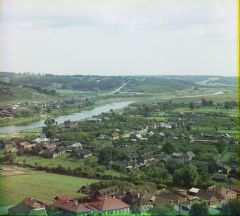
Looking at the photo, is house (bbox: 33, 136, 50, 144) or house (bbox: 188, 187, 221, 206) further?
house (bbox: 33, 136, 50, 144)

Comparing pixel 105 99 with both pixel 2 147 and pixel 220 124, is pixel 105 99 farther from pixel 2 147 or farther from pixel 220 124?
pixel 2 147

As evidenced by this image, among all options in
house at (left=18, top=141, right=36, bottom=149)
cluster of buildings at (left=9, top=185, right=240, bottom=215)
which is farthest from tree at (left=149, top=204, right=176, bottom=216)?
house at (left=18, top=141, right=36, bottom=149)

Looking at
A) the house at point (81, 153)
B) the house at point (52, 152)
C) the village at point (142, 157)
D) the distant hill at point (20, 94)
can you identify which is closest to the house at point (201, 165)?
the village at point (142, 157)

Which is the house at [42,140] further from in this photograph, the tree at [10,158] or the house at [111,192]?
the house at [111,192]

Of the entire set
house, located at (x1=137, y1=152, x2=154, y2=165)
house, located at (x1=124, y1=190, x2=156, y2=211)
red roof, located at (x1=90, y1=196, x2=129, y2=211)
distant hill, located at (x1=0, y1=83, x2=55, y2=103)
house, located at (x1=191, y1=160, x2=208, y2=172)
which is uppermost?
distant hill, located at (x1=0, y1=83, x2=55, y2=103)

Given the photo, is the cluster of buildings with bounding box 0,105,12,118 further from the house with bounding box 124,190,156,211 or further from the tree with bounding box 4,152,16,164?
the house with bounding box 124,190,156,211

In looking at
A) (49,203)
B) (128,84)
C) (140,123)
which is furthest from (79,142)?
(128,84)
